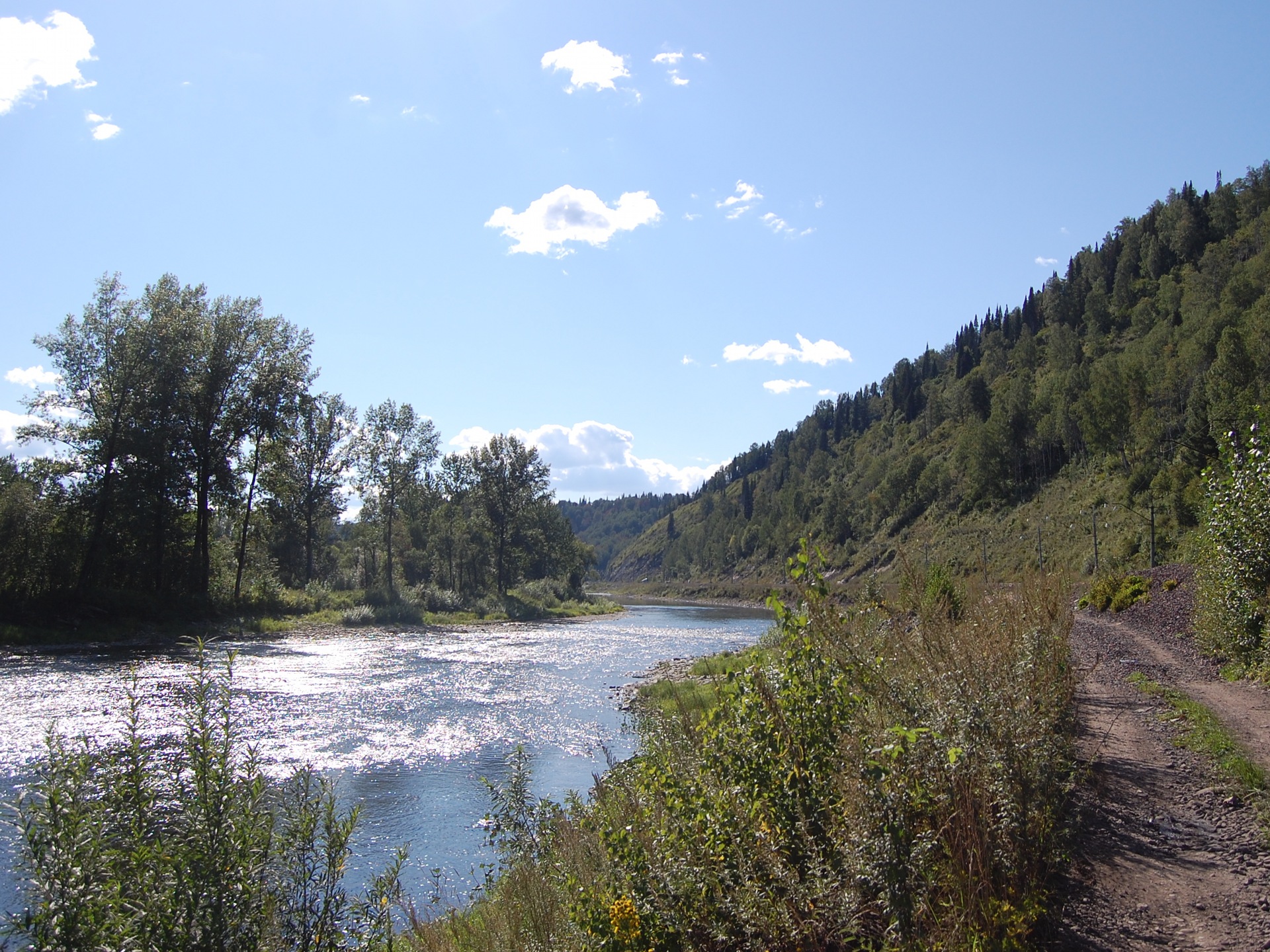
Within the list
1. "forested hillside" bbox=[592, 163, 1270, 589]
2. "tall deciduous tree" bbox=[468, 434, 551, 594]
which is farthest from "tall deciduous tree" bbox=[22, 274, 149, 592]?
"tall deciduous tree" bbox=[468, 434, 551, 594]

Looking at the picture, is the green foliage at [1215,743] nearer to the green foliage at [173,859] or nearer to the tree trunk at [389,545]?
the green foliage at [173,859]

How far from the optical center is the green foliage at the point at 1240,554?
1240 centimetres

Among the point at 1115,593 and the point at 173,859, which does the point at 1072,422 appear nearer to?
the point at 1115,593

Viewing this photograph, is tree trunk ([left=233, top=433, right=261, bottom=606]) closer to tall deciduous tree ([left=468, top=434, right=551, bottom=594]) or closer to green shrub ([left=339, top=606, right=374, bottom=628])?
green shrub ([left=339, top=606, right=374, bottom=628])

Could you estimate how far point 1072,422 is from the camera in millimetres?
86562

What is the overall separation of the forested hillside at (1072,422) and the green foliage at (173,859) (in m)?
9.31

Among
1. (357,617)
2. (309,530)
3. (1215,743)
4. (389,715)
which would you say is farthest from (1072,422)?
(1215,743)

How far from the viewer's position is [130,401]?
35906 millimetres

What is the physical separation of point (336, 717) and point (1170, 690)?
19500mm

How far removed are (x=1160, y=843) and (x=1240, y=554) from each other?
940 cm

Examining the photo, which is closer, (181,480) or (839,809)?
(839,809)

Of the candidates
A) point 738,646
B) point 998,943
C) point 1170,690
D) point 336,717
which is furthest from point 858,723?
point 738,646

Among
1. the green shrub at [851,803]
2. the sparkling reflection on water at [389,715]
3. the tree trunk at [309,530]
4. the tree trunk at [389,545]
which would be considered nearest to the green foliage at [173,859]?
the sparkling reflection on water at [389,715]

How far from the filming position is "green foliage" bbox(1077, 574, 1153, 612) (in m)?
24.3
